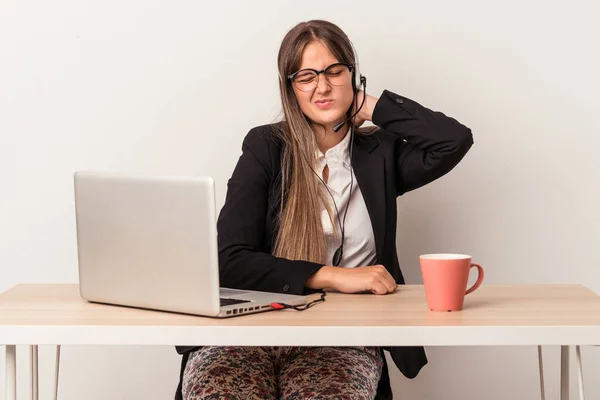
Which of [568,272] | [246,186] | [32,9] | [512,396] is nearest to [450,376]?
[512,396]

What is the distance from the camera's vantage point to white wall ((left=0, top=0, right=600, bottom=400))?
2604 millimetres

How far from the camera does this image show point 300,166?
2.03 metres

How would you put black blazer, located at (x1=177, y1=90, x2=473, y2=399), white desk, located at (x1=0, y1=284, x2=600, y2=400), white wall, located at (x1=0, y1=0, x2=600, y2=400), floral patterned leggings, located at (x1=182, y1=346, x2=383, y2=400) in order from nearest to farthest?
1. white desk, located at (x1=0, y1=284, x2=600, y2=400)
2. floral patterned leggings, located at (x1=182, y1=346, x2=383, y2=400)
3. black blazer, located at (x1=177, y1=90, x2=473, y2=399)
4. white wall, located at (x1=0, y1=0, x2=600, y2=400)

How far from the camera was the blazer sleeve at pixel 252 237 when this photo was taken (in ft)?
5.51

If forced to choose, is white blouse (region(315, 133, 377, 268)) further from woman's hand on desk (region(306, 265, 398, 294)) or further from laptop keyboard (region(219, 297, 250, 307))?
laptop keyboard (region(219, 297, 250, 307))

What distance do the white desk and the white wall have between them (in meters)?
1.24

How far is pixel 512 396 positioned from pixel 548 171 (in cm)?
76

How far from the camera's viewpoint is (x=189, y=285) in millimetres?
1349

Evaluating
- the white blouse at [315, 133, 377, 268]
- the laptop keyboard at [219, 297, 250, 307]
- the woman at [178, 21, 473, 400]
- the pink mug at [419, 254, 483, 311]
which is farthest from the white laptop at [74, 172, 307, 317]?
the white blouse at [315, 133, 377, 268]

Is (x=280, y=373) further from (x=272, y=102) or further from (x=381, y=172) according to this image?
(x=272, y=102)

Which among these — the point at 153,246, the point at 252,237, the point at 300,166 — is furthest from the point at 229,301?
the point at 300,166

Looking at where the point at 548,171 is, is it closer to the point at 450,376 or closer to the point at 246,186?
the point at 450,376

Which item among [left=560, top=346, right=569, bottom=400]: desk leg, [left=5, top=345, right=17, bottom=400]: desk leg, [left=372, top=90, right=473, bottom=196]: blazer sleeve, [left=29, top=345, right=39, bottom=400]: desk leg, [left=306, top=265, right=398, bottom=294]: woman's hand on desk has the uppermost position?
[left=372, top=90, right=473, bottom=196]: blazer sleeve

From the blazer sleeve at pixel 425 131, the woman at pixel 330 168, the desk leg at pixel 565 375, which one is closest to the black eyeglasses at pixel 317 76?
the woman at pixel 330 168
